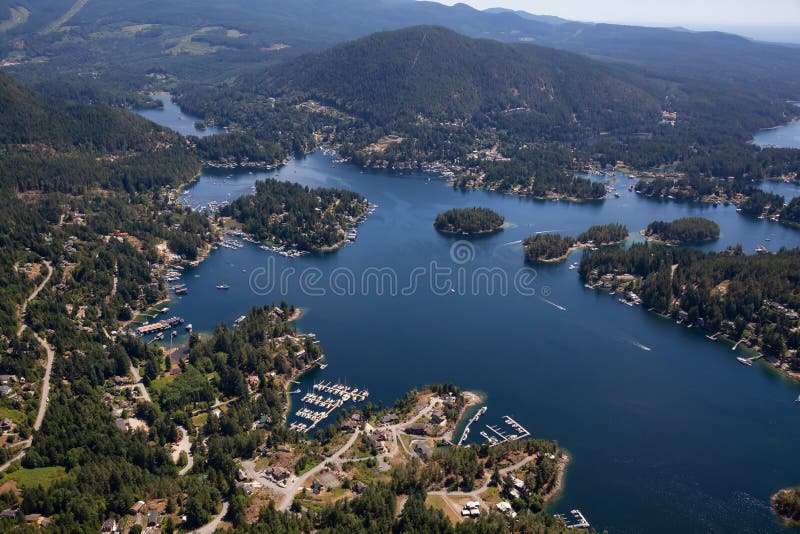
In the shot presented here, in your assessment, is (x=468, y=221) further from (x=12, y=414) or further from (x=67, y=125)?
(x=67, y=125)

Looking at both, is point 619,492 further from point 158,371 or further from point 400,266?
point 400,266

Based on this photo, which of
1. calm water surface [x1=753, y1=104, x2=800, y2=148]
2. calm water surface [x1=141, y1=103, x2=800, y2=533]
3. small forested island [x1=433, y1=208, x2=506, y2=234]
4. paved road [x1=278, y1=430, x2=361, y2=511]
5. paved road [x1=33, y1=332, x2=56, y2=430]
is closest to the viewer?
paved road [x1=278, y1=430, x2=361, y2=511]

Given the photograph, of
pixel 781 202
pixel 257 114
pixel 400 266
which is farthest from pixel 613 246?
pixel 257 114

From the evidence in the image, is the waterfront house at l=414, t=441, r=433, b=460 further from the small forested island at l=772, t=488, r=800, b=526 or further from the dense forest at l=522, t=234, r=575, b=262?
the dense forest at l=522, t=234, r=575, b=262

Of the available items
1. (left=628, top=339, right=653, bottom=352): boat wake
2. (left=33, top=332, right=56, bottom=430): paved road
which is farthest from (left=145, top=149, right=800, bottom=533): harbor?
(left=33, top=332, right=56, bottom=430): paved road

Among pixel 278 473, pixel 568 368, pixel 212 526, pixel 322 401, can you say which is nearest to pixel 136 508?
pixel 212 526
